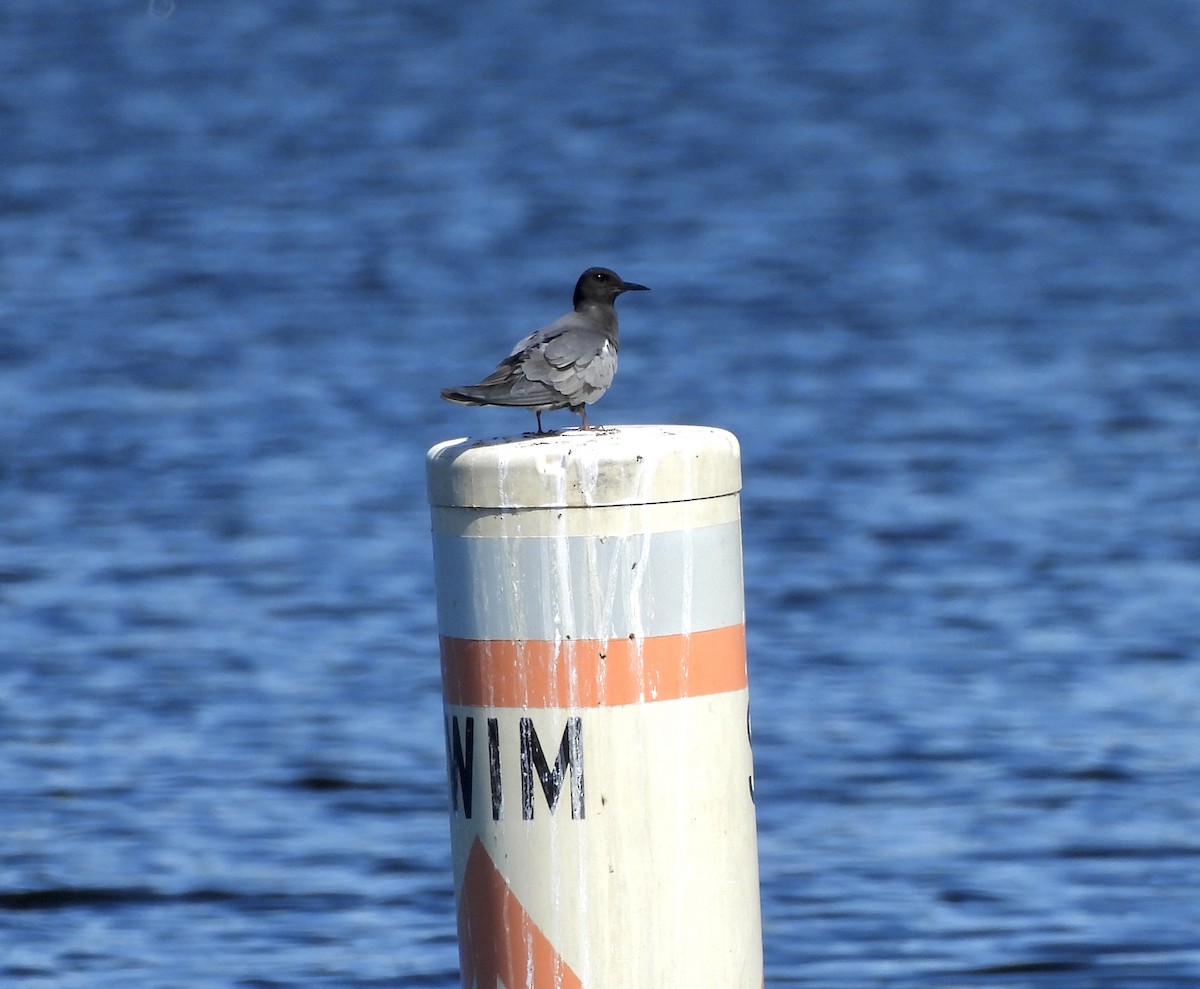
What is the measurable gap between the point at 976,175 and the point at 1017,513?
1144 centimetres

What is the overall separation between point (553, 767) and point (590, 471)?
44cm

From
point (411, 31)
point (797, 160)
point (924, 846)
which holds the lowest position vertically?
point (924, 846)

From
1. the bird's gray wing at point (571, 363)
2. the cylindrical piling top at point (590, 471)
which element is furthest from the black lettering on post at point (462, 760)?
the bird's gray wing at point (571, 363)

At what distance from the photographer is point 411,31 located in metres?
28.2

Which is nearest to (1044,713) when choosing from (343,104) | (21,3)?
(343,104)

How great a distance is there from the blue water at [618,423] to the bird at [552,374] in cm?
222

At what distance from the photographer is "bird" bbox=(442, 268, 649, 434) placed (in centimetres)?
393

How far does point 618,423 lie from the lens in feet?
32.7

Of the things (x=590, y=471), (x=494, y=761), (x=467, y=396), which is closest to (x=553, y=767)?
(x=494, y=761)

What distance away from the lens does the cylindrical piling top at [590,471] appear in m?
3.17

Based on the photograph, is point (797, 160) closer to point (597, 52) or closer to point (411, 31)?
point (597, 52)

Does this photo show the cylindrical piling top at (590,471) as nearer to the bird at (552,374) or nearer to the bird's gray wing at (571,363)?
the bird at (552,374)

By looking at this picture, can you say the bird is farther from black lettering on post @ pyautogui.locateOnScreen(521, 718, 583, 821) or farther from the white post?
black lettering on post @ pyautogui.locateOnScreen(521, 718, 583, 821)

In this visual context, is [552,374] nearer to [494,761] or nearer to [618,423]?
[494,761]
